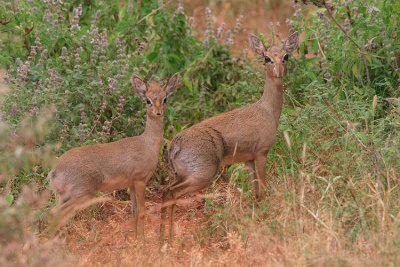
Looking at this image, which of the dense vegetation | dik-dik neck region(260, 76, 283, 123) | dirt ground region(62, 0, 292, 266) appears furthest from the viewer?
dik-dik neck region(260, 76, 283, 123)

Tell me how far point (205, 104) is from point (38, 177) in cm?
183

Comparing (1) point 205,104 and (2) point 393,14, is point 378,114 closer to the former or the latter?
(2) point 393,14

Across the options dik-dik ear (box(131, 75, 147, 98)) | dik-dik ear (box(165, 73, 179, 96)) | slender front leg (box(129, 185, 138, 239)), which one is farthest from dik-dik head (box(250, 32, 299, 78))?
slender front leg (box(129, 185, 138, 239))

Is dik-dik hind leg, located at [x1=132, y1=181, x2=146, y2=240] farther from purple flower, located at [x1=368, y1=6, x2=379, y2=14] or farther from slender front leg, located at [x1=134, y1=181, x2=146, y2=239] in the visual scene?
purple flower, located at [x1=368, y1=6, x2=379, y2=14]

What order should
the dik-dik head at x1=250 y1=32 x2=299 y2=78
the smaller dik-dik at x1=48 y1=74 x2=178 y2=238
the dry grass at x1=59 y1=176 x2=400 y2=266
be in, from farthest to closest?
the dik-dik head at x1=250 y1=32 x2=299 y2=78 → the smaller dik-dik at x1=48 y1=74 x2=178 y2=238 → the dry grass at x1=59 y1=176 x2=400 y2=266

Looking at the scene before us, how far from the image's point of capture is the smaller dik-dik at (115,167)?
6.30 metres

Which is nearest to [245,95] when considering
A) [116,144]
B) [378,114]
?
[378,114]

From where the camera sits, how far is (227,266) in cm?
556

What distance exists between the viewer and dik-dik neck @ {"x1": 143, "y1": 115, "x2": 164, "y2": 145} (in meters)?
6.94

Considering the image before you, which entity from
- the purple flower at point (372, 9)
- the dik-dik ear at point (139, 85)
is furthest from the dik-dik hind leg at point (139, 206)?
the purple flower at point (372, 9)

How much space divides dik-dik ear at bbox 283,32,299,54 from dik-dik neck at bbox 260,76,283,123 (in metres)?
0.29

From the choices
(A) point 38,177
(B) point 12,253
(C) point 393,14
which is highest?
(C) point 393,14

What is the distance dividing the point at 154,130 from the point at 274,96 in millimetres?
1031

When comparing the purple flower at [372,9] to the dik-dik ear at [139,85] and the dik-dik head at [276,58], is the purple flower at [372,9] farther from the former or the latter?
the dik-dik ear at [139,85]
